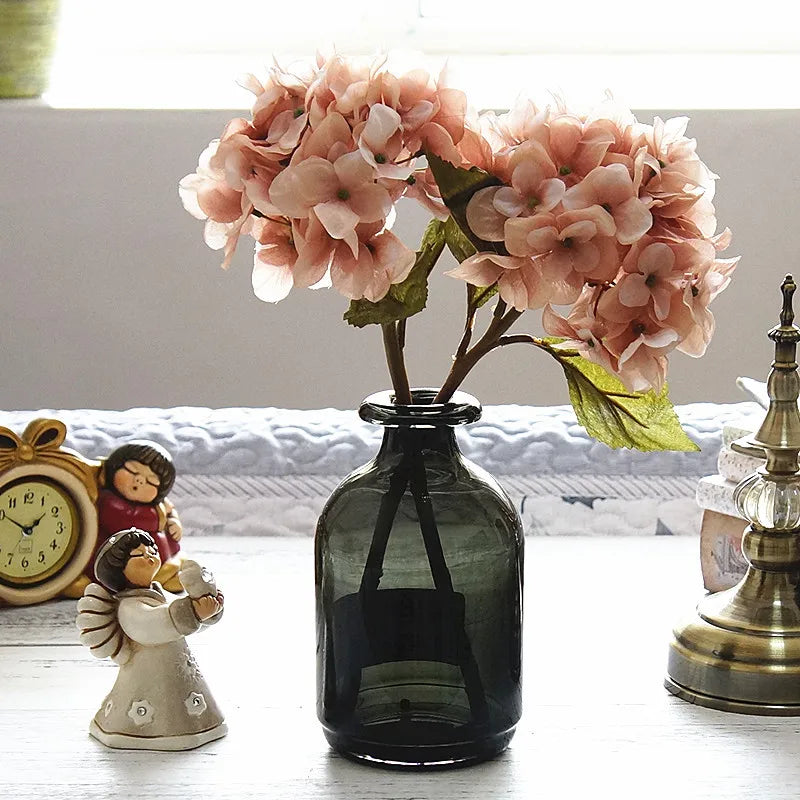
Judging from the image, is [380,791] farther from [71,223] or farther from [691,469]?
[71,223]

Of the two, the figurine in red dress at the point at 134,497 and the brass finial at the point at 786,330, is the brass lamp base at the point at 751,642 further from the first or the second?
the figurine in red dress at the point at 134,497

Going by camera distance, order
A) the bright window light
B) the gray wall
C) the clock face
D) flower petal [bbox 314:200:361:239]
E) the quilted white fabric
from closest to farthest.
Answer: flower petal [bbox 314:200:361:239], the clock face, the quilted white fabric, the gray wall, the bright window light

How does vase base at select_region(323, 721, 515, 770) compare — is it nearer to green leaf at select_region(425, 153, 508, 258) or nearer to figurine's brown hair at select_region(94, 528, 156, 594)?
figurine's brown hair at select_region(94, 528, 156, 594)

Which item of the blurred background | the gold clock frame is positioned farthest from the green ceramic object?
the gold clock frame

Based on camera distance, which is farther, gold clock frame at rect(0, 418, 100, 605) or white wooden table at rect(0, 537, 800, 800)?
gold clock frame at rect(0, 418, 100, 605)

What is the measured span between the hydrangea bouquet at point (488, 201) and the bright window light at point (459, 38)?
83.9 inches

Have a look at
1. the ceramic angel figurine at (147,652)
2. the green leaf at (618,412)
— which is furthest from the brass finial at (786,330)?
the ceramic angel figurine at (147,652)

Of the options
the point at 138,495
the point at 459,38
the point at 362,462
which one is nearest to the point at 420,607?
the point at 138,495

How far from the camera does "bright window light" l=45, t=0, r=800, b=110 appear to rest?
2.75 meters

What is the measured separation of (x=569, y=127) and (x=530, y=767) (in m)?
0.35

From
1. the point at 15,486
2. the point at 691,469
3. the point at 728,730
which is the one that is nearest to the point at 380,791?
the point at 728,730

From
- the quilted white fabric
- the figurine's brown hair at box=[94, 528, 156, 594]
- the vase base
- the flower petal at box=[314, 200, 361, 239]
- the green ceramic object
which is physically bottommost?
the vase base

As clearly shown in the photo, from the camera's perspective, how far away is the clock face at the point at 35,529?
0.99m

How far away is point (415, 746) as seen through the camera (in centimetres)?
69
